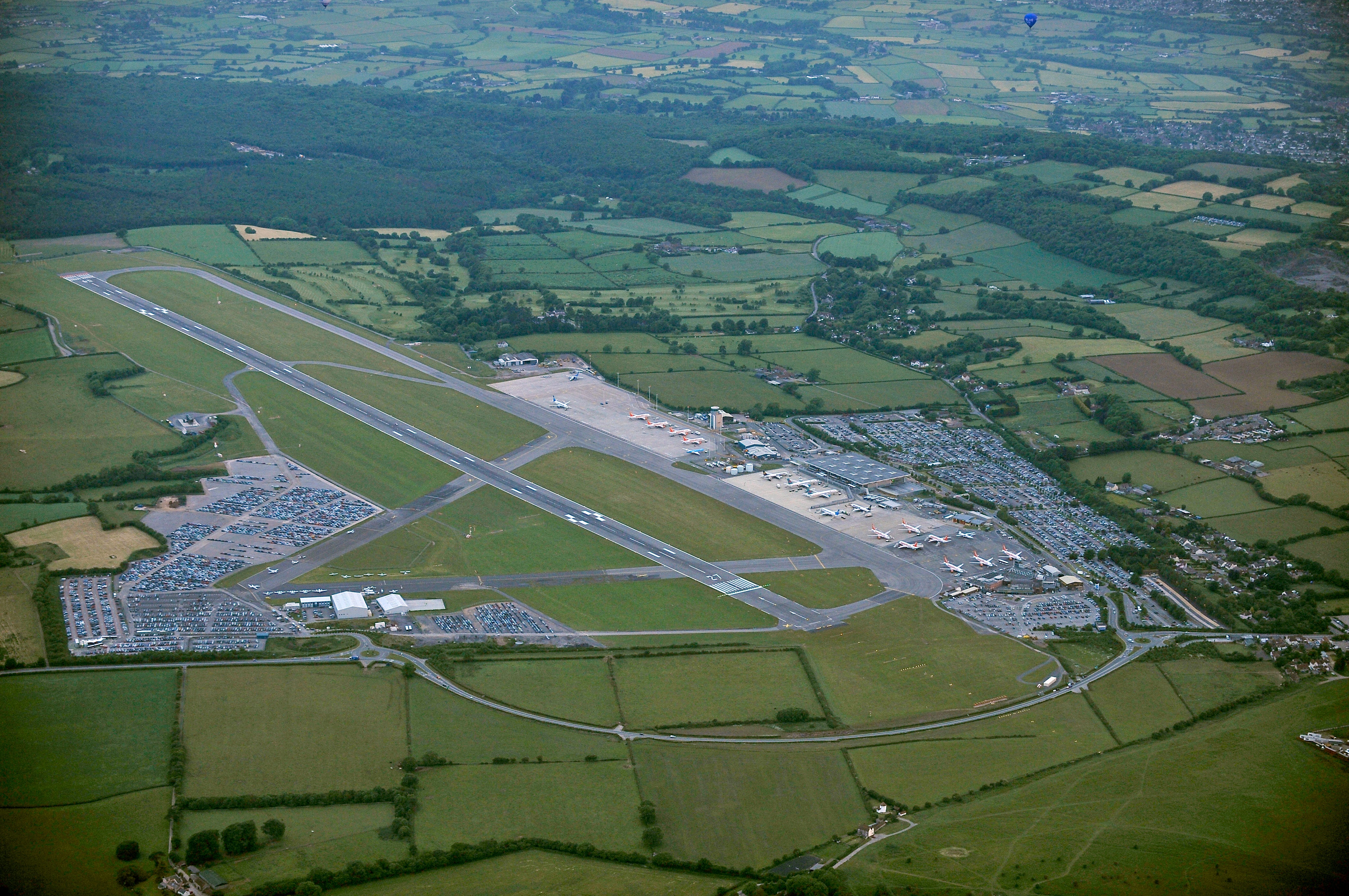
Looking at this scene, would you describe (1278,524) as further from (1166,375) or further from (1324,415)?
(1166,375)

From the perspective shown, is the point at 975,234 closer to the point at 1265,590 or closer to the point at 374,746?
the point at 1265,590

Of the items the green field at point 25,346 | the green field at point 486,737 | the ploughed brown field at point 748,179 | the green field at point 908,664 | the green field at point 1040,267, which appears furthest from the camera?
the ploughed brown field at point 748,179

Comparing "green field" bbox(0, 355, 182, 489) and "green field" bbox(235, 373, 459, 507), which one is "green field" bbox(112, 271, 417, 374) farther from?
"green field" bbox(235, 373, 459, 507)

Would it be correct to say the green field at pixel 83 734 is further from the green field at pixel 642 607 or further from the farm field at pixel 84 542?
the green field at pixel 642 607

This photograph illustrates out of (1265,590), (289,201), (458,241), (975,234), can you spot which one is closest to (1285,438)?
(1265,590)

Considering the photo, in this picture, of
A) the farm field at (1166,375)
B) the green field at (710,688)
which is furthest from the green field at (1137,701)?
the farm field at (1166,375)
